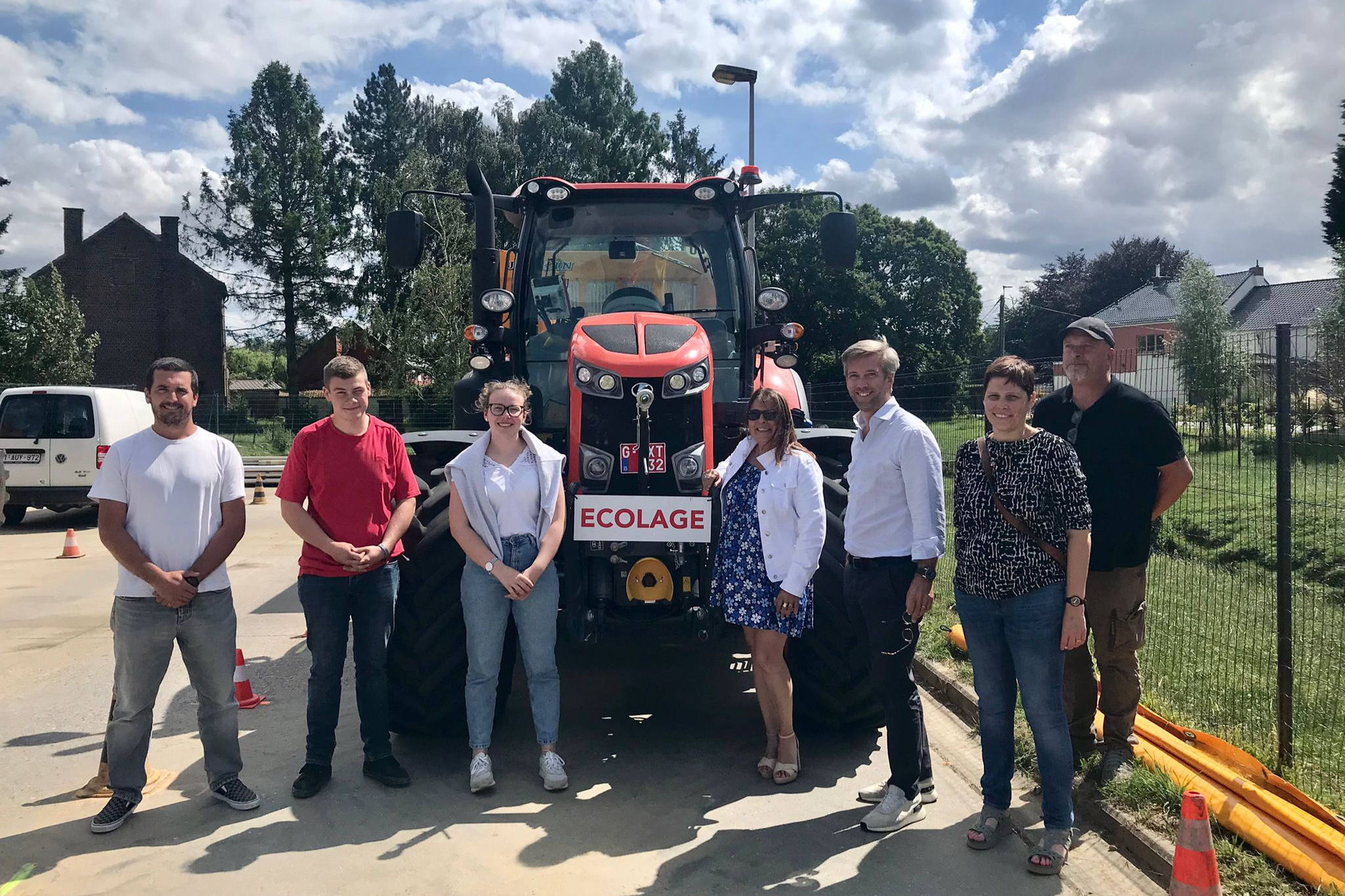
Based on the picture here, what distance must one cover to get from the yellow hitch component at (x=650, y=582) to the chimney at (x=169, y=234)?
39296mm

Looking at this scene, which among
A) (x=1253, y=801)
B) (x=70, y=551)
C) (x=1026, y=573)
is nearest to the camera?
(x=1026, y=573)

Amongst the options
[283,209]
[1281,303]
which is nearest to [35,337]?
[283,209]

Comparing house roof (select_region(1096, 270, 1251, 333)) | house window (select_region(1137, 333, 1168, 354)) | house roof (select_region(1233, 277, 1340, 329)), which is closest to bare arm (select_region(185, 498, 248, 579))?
house window (select_region(1137, 333, 1168, 354))

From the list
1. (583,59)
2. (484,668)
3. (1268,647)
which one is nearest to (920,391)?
(1268,647)

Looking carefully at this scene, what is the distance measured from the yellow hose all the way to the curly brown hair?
201cm

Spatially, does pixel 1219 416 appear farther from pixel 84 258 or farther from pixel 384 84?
pixel 84 258

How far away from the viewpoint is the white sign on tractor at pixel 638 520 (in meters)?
4.09

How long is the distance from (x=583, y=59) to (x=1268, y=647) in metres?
34.6

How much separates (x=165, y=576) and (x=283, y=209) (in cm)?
3564

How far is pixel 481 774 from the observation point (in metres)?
4.12

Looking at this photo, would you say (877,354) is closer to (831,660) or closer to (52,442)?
(831,660)

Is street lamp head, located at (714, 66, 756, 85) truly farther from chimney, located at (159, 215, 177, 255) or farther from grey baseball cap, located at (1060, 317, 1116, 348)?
chimney, located at (159, 215, 177, 255)

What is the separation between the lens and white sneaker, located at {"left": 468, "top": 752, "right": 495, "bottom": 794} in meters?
4.11

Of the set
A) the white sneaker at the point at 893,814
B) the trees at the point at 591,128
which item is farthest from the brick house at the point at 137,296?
the white sneaker at the point at 893,814
